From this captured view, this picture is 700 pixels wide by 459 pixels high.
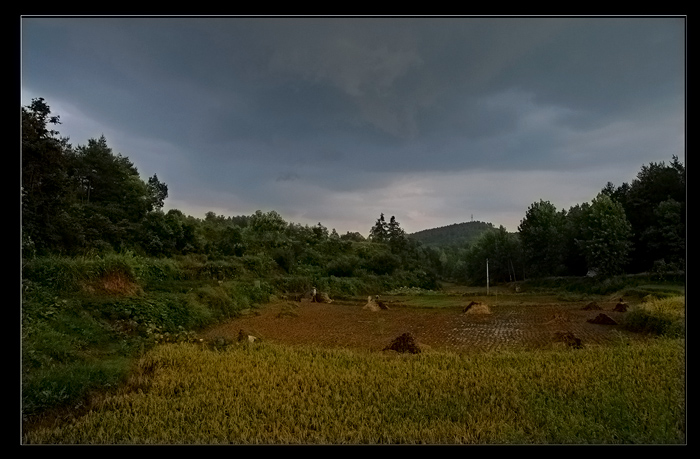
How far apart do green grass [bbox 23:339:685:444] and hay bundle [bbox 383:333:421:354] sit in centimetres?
6

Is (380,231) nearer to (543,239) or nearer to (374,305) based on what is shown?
(374,305)

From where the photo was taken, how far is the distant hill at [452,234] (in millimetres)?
3176

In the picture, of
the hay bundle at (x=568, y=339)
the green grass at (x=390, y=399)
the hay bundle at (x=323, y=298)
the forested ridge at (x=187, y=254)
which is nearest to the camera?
the green grass at (x=390, y=399)

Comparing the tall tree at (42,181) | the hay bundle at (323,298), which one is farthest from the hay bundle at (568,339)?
the tall tree at (42,181)

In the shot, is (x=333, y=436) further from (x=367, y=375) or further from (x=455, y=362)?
(x=455, y=362)

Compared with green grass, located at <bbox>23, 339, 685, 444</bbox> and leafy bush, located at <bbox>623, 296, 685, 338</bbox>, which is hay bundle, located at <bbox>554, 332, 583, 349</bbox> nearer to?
green grass, located at <bbox>23, 339, 685, 444</bbox>

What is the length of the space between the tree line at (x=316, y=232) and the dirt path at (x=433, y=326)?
298mm

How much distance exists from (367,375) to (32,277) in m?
2.50

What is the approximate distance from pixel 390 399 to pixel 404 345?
439 mm

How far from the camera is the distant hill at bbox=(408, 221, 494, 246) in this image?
318 cm

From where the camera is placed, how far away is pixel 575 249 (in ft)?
10.5

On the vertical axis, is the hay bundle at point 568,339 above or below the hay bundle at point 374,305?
below

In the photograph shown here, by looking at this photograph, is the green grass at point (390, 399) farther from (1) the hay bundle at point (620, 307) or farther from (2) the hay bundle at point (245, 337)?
(1) the hay bundle at point (620, 307)
